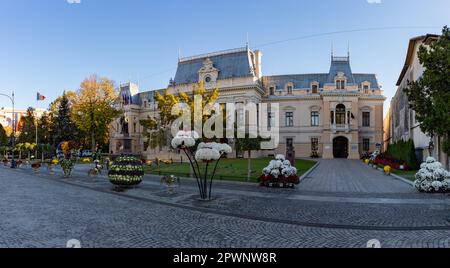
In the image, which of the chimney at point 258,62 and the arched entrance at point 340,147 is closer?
the arched entrance at point 340,147

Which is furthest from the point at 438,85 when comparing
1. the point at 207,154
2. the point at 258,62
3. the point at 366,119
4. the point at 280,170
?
the point at 258,62

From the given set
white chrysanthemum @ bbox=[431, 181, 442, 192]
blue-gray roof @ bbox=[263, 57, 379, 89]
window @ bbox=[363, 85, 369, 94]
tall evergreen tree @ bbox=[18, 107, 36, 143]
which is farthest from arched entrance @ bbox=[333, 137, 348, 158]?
tall evergreen tree @ bbox=[18, 107, 36, 143]

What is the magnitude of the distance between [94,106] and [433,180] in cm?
4629

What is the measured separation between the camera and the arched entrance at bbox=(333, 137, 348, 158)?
5385 cm

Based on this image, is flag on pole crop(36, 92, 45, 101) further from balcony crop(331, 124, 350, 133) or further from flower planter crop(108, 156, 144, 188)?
balcony crop(331, 124, 350, 133)

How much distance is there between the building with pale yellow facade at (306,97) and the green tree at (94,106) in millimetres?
8732

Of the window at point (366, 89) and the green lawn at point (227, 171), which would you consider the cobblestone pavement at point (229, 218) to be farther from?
the window at point (366, 89)

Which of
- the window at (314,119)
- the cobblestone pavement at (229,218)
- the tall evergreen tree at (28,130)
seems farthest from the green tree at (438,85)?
the tall evergreen tree at (28,130)

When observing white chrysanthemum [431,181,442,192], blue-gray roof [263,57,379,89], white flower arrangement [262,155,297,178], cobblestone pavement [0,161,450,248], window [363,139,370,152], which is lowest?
cobblestone pavement [0,161,450,248]

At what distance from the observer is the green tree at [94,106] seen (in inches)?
1941

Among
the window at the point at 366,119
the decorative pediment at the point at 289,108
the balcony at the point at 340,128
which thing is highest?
the decorative pediment at the point at 289,108

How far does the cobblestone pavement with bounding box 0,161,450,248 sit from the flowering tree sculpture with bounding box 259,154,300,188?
1.10 meters

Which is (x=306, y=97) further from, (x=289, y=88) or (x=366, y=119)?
(x=366, y=119)

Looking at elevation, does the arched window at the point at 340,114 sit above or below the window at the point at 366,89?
below
